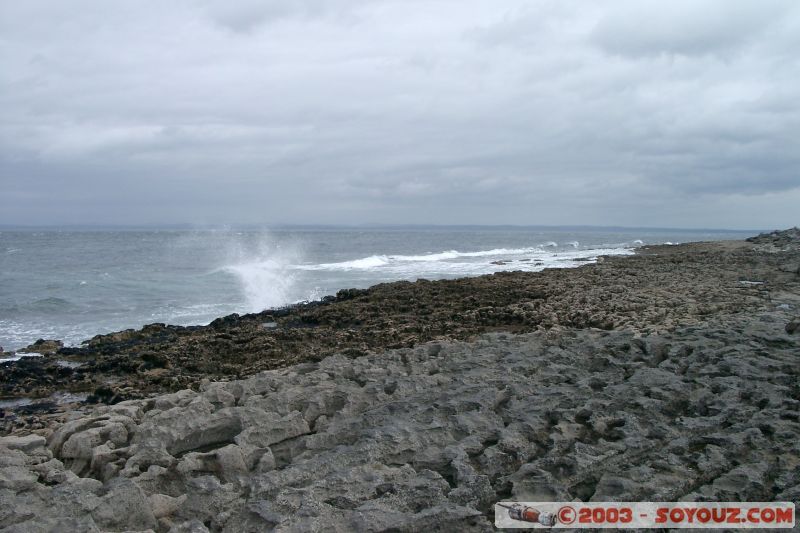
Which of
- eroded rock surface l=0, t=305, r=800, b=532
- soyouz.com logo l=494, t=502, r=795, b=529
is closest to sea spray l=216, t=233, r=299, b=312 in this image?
eroded rock surface l=0, t=305, r=800, b=532

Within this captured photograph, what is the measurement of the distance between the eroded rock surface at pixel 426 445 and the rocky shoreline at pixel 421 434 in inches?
0.8

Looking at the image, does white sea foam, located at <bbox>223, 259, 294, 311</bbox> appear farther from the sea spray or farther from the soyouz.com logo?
the soyouz.com logo

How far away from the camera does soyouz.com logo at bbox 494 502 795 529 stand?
387 cm

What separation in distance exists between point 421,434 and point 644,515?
202 cm

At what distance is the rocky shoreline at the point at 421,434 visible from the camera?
14.1ft

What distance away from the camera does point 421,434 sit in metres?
5.30

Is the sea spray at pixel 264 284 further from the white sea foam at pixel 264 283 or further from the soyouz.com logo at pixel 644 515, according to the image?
the soyouz.com logo at pixel 644 515

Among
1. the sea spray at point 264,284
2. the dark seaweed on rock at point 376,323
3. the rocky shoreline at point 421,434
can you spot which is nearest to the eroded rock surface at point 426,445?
the rocky shoreline at point 421,434

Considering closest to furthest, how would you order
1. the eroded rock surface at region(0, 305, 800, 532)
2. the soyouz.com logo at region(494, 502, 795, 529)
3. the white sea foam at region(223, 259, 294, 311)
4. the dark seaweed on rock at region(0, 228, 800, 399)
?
the soyouz.com logo at region(494, 502, 795, 529), the eroded rock surface at region(0, 305, 800, 532), the dark seaweed on rock at region(0, 228, 800, 399), the white sea foam at region(223, 259, 294, 311)

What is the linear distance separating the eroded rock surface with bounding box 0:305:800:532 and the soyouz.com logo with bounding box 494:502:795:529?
0.32 feet

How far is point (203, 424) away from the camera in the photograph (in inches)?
241

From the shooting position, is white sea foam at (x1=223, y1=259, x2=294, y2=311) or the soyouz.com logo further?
white sea foam at (x1=223, y1=259, x2=294, y2=311)

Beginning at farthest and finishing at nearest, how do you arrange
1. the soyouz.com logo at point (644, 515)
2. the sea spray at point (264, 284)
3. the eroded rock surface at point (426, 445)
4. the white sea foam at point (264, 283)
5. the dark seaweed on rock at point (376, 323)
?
1. the white sea foam at point (264, 283)
2. the sea spray at point (264, 284)
3. the dark seaweed on rock at point (376, 323)
4. the eroded rock surface at point (426, 445)
5. the soyouz.com logo at point (644, 515)

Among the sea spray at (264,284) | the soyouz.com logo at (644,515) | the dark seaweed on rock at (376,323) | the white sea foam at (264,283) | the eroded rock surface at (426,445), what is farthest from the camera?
the white sea foam at (264,283)
